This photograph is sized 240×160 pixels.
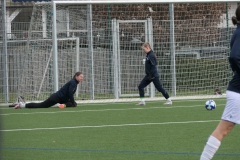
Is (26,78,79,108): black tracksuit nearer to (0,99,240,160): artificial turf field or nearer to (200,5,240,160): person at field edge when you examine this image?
(0,99,240,160): artificial turf field

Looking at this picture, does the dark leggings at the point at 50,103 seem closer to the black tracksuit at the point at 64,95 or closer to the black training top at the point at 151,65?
the black tracksuit at the point at 64,95

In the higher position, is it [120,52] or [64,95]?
[120,52]

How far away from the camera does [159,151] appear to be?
885cm

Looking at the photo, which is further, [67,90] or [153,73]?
[153,73]

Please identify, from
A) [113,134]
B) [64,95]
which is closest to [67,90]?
[64,95]

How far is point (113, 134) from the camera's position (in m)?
11.0

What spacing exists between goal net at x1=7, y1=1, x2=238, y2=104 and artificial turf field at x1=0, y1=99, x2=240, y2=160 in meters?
3.92

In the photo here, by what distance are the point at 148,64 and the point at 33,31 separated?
4602mm

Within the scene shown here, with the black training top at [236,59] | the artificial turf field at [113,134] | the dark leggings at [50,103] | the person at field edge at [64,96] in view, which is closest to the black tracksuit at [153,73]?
the artificial turf field at [113,134]

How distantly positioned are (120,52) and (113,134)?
11077 millimetres

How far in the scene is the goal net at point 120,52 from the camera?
20.7 metres

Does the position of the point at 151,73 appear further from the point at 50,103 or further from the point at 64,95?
the point at 50,103

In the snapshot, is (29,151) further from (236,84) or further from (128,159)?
(236,84)

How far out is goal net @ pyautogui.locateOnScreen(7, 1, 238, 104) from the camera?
67.8 feet
